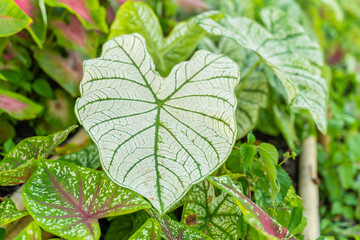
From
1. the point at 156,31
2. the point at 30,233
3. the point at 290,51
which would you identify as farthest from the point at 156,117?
the point at 290,51

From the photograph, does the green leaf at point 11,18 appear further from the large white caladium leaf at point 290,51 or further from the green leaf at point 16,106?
the large white caladium leaf at point 290,51

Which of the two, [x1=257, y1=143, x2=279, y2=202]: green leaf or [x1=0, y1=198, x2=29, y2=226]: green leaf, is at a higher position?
[x1=0, y1=198, x2=29, y2=226]: green leaf

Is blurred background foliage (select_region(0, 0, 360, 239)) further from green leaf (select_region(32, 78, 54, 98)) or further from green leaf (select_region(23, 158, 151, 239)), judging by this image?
green leaf (select_region(23, 158, 151, 239))

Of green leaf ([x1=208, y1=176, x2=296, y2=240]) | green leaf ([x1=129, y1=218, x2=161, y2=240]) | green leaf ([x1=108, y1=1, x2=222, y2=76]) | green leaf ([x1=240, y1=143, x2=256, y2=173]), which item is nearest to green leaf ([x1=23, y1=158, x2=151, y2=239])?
green leaf ([x1=129, y1=218, x2=161, y2=240])

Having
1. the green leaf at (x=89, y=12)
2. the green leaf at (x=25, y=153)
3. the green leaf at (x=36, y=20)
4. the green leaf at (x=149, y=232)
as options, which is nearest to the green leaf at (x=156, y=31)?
the green leaf at (x=89, y=12)

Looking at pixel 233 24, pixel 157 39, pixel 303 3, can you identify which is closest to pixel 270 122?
pixel 233 24

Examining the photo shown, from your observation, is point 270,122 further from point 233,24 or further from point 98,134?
point 98,134

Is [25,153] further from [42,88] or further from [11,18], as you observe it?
[42,88]
